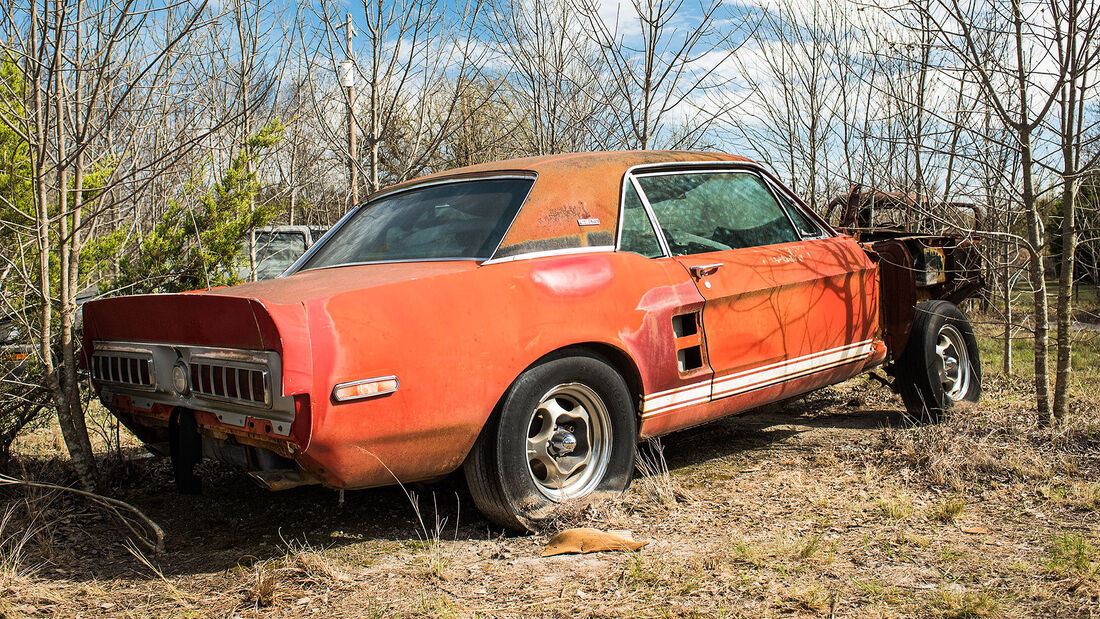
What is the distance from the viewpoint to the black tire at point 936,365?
4.96 meters

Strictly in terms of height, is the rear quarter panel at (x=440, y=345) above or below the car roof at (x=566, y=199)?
below

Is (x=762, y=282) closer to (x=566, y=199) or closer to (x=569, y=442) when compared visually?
(x=566, y=199)

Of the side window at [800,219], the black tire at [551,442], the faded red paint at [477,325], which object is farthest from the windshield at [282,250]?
the black tire at [551,442]

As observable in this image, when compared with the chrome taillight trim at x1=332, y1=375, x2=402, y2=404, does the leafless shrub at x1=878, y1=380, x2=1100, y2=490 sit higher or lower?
lower

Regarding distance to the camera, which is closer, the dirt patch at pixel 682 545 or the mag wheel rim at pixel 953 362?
the dirt patch at pixel 682 545

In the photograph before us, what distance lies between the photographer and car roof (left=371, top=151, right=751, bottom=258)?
3570mm

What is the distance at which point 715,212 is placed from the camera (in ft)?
14.2

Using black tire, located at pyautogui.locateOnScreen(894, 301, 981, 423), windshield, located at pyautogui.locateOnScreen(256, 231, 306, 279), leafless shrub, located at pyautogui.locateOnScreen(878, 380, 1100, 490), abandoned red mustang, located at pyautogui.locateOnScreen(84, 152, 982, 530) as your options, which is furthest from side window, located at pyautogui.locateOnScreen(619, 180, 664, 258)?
windshield, located at pyautogui.locateOnScreen(256, 231, 306, 279)

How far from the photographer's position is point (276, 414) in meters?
2.82

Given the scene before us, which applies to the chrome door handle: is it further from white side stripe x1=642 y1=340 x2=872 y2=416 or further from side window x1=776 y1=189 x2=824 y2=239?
side window x1=776 y1=189 x2=824 y2=239

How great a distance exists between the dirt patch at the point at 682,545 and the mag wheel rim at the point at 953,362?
0.65 metres

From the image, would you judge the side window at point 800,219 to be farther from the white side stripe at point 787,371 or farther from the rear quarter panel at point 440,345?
the rear quarter panel at point 440,345

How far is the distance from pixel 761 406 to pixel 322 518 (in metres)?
2.14

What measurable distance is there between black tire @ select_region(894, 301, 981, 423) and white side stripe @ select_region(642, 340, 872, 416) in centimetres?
39
